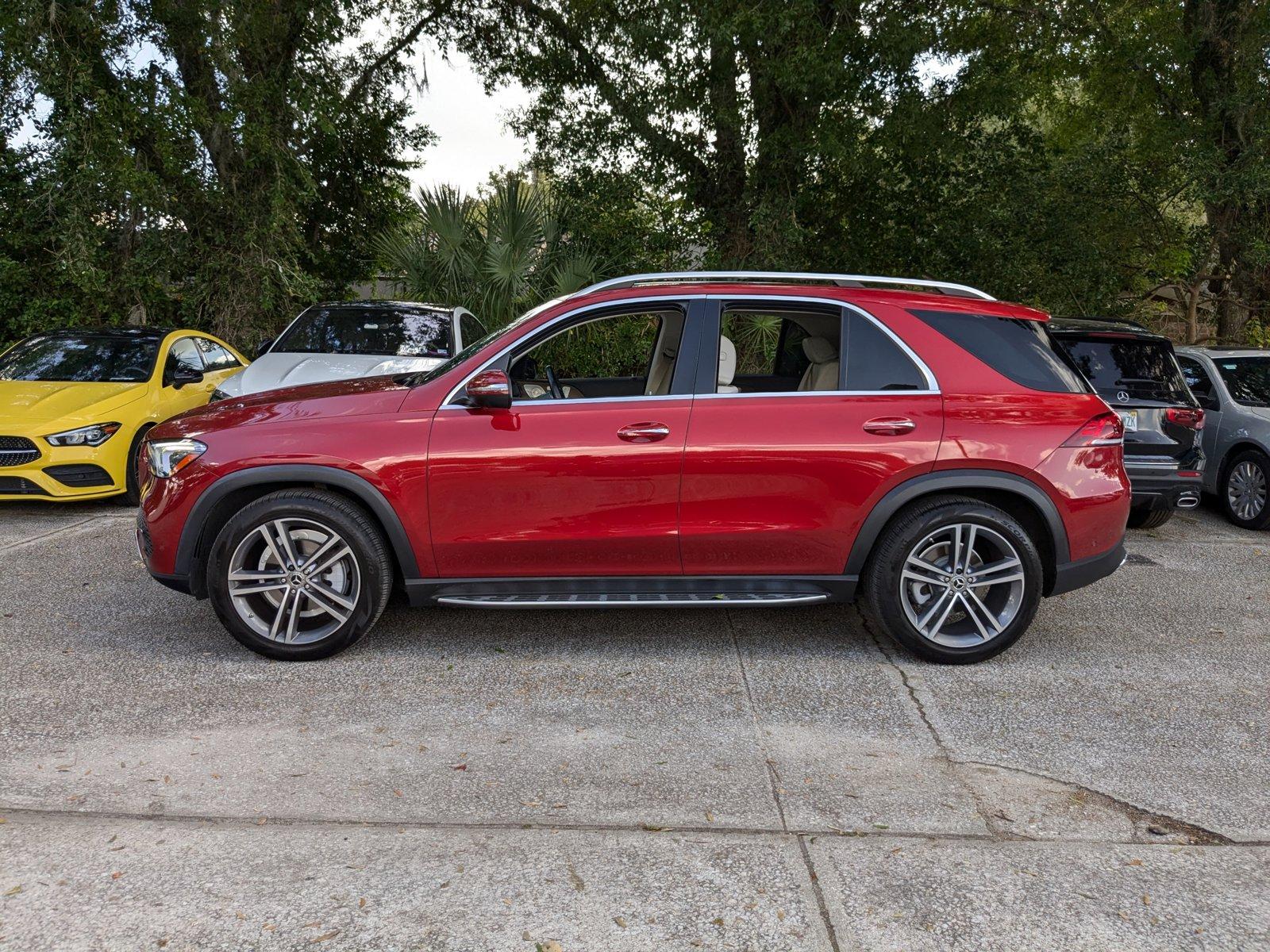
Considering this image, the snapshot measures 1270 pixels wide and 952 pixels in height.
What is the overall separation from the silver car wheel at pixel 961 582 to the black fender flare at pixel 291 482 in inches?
93.0

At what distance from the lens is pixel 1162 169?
1234cm

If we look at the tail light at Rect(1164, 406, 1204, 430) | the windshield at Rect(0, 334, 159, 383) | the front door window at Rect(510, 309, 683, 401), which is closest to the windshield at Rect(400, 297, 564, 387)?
the front door window at Rect(510, 309, 683, 401)

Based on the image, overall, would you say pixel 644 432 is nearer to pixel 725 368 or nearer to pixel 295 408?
pixel 725 368

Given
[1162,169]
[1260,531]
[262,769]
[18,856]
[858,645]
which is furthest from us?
[1162,169]

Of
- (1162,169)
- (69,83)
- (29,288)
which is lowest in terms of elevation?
(29,288)

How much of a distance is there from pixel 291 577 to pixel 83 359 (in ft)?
18.7

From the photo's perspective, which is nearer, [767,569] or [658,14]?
[767,569]

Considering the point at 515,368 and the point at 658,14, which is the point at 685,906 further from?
the point at 658,14

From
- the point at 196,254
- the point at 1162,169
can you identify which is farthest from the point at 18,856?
the point at 1162,169

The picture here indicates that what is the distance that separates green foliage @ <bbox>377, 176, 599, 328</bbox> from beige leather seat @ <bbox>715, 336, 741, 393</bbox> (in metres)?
8.17

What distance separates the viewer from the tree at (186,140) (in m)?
10.9

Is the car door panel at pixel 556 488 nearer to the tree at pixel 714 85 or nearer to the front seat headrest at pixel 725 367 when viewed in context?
the front seat headrest at pixel 725 367

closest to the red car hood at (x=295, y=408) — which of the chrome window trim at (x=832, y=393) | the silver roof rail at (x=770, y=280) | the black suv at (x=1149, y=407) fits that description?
the silver roof rail at (x=770, y=280)

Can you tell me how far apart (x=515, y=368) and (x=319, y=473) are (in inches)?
45.5
